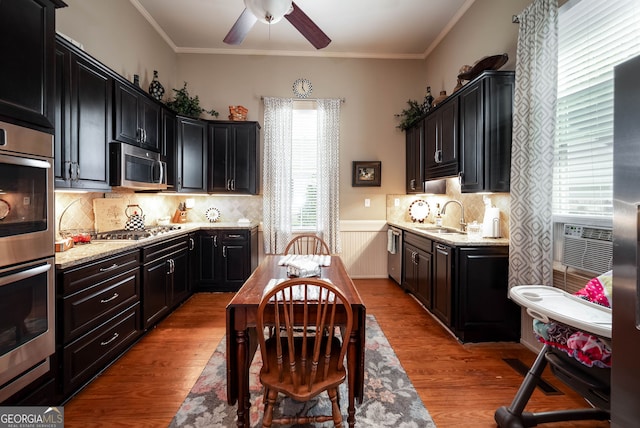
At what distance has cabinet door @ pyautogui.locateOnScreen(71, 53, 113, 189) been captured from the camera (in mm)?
2252

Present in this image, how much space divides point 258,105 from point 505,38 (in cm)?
326

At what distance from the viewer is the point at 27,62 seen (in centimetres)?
150

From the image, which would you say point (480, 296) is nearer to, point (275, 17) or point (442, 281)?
point (442, 281)

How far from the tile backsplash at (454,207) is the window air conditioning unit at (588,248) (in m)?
0.64

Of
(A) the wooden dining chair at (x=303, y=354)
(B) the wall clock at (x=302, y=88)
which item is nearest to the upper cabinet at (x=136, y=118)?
(B) the wall clock at (x=302, y=88)

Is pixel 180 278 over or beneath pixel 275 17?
beneath

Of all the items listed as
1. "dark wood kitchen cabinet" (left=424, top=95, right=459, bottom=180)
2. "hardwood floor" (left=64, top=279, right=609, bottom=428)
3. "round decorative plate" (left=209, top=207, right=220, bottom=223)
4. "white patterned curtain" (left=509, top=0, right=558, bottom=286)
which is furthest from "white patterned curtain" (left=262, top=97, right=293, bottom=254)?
"white patterned curtain" (left=509, top=0, right=558, bottom=286)

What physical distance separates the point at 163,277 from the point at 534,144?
3551mm

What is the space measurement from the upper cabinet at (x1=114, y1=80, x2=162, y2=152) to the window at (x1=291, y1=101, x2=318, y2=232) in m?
1.92

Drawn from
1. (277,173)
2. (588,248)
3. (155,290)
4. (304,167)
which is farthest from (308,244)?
(588,248)

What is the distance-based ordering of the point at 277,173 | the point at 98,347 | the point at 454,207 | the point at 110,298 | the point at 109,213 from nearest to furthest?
the point at 98,347 → the point at 110,298 → the point at 109,213 → the point at 454,207 → the point at 277,173

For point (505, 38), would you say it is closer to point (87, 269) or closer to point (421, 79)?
point (421, 79)

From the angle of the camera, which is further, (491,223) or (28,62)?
(491,223)

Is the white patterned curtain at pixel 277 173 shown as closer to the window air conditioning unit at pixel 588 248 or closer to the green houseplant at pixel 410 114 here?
the green houseplant at pixel 410 114
